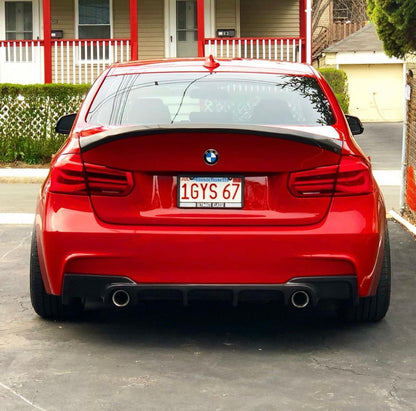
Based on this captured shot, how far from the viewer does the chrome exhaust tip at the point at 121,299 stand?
5.56 metres

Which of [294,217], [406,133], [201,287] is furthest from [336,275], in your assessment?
[406,133]

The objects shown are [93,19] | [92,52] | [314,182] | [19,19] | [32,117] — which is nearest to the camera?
[314,182]

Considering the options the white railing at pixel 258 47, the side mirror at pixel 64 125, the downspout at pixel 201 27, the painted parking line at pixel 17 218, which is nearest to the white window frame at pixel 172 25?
the white railing at pixel 258 47

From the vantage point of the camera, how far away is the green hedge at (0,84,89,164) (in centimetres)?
1981

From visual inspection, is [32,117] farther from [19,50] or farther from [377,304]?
[377,304]

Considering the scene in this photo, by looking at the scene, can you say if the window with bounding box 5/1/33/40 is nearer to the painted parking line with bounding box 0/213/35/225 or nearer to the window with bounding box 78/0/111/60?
the window with bounding box 78/0/111/60

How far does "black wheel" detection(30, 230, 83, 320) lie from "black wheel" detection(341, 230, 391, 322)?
5.34 feet

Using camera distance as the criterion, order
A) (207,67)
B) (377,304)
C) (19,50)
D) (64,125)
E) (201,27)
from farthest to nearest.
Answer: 1. (19,50)
2. (201,27)
3. (64,125)
4. (207,67)
5. (377,304)

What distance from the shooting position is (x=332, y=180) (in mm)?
5523

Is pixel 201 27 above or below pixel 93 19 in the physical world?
below

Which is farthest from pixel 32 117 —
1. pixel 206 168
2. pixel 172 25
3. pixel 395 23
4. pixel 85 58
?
pixel 206 168

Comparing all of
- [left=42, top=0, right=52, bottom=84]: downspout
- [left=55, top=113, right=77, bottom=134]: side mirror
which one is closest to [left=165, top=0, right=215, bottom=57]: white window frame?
[left=42, top=0, right=52, bottom=84]: downspout

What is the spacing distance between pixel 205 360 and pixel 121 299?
0.55 m

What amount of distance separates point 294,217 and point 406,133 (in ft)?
19.8
